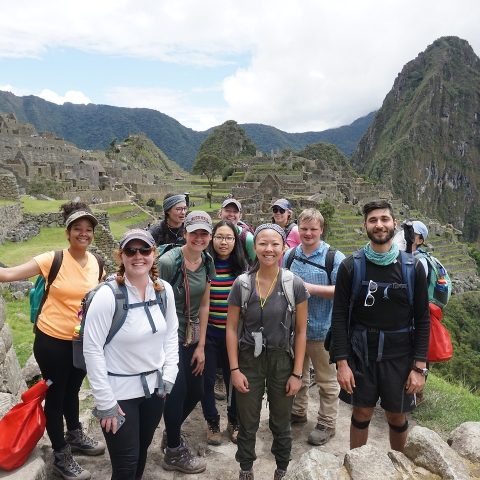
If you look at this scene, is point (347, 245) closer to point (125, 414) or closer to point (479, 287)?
point (479, 287)

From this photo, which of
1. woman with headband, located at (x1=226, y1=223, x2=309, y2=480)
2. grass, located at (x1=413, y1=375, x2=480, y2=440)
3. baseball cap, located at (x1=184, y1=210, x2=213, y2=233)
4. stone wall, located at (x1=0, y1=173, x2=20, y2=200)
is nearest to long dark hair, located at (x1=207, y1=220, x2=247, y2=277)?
baseball cap, located at (x1=184, y1=210, x2=213, y2=233)

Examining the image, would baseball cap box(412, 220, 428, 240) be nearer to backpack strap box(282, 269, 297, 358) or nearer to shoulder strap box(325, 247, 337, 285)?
shoulder strap box(325, 247, 337, 285)

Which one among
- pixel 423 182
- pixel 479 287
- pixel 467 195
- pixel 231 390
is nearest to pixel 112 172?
pixel 231 390

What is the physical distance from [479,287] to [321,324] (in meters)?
37.0

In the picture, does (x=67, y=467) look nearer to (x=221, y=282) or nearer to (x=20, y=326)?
(x=221, y=282)

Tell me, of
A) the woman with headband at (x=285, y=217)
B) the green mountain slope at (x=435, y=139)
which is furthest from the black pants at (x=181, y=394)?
the green mountain slope at (x=435, y=139)

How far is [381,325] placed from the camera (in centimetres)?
269

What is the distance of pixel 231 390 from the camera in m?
3.49

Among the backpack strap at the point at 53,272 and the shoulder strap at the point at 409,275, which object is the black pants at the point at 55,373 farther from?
the shoulder strap at the point at 409,275

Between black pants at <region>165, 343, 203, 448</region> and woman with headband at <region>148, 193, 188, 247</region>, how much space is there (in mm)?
1234

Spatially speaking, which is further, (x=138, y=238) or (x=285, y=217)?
(x=285, y=217)

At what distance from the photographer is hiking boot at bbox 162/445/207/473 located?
3.16 metres

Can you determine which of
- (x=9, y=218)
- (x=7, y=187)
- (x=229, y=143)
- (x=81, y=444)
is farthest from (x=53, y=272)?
(x=229, y=143)

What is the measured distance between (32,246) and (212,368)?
25.3ft
